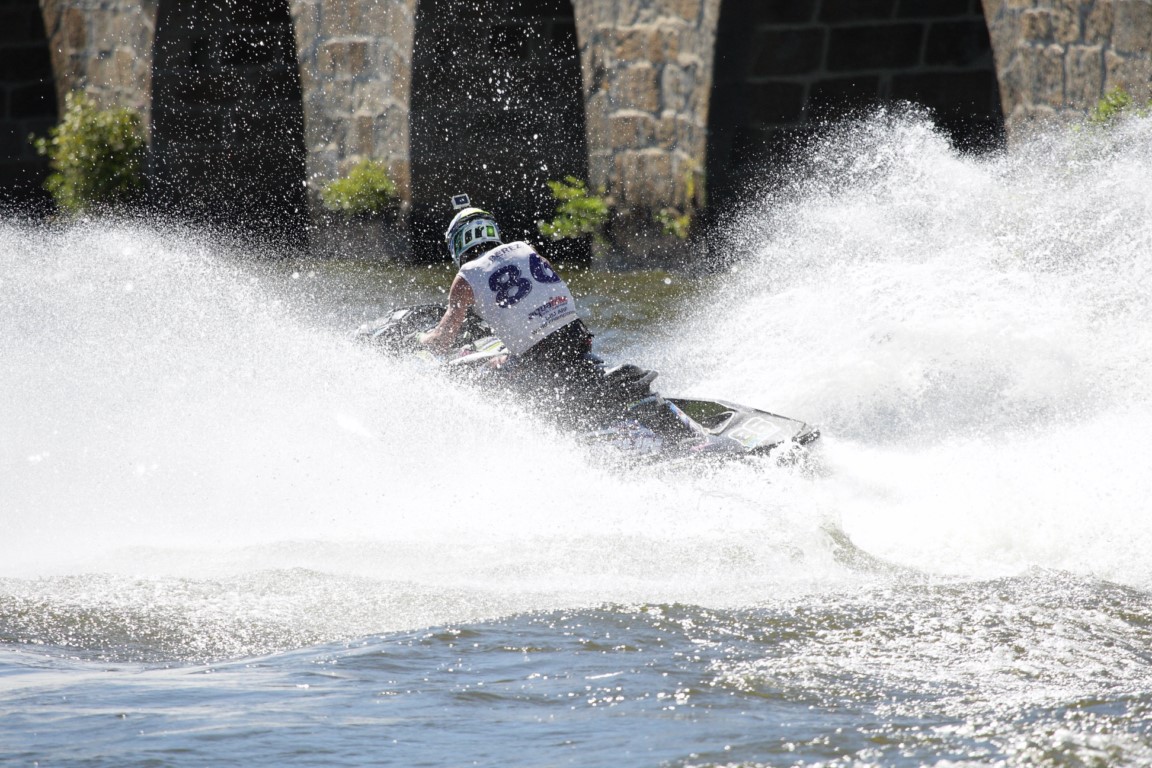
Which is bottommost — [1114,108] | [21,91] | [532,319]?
[532,319]

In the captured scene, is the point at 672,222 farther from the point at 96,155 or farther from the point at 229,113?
the point at 96,155

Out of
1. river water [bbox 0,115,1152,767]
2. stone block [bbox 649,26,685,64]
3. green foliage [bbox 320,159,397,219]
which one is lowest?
river water [bbox 0,115,1152,767]

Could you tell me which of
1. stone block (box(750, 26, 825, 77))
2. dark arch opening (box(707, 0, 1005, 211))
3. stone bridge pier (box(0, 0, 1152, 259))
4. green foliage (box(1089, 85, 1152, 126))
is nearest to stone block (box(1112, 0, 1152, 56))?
green foliage (box(1089, 85, 1152, 126))

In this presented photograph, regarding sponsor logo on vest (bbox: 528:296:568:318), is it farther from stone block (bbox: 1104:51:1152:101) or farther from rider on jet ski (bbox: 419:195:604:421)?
stone block (bbox: 1104:51:1152:101)

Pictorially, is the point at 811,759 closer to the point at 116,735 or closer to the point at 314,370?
the point at 116,735

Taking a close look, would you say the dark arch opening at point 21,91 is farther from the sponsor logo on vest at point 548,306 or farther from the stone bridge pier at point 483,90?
the sponsor logo on vest at point 548,306

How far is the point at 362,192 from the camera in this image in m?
15.9

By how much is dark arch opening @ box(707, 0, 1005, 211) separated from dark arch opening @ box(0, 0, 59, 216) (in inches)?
378

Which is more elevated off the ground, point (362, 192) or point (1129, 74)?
point (1129, 74)

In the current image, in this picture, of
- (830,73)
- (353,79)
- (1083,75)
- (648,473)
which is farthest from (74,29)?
(648,473)

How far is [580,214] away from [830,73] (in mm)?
4734

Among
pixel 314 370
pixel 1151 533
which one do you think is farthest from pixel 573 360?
pixel 1151 533

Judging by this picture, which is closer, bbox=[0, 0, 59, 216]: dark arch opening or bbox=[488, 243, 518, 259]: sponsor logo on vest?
bbox=[488, 243, 518, 259]: sponsor logo on vest

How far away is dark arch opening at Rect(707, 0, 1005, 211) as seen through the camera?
1775 cm
